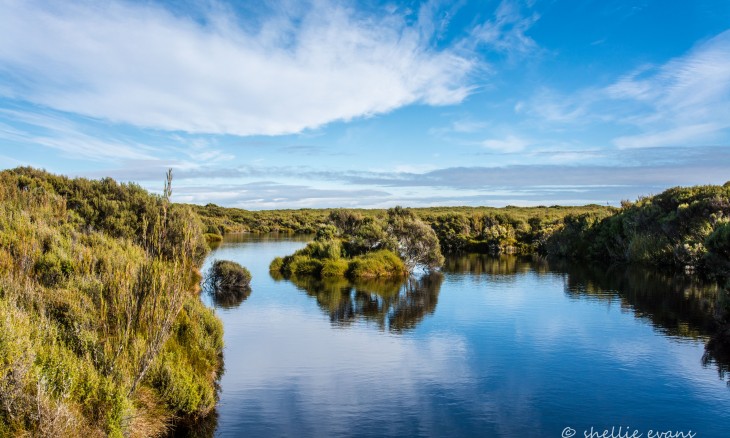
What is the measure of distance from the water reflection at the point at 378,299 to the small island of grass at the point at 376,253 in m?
2.17

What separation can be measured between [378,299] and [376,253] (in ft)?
40.7

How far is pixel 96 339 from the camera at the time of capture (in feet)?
36.7

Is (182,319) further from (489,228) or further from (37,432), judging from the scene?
(489,228)

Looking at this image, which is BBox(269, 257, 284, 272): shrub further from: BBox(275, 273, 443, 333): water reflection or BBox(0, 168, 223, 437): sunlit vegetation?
BBox(0, 168, 223, 437): sunlit vegetation

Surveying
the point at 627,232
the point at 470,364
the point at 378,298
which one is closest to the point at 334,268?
the point at 378,298

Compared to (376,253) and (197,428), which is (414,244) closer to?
(376,253)

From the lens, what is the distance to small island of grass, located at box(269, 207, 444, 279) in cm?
4225

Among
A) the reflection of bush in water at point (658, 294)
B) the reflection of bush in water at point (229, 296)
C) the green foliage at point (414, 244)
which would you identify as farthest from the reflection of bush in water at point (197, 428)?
the green foliage at point (414, 244)

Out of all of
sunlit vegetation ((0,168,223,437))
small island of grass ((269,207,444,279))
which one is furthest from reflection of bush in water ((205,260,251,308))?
sunlit vegetation ((0,168,223,437))

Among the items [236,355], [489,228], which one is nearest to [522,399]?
[236,355]

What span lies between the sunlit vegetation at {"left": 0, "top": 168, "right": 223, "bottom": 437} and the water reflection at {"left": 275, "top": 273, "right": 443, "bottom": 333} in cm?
983

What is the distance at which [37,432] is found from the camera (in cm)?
869

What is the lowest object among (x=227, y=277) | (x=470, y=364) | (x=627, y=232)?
(x=470, y=364)

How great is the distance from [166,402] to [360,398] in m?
5.28
